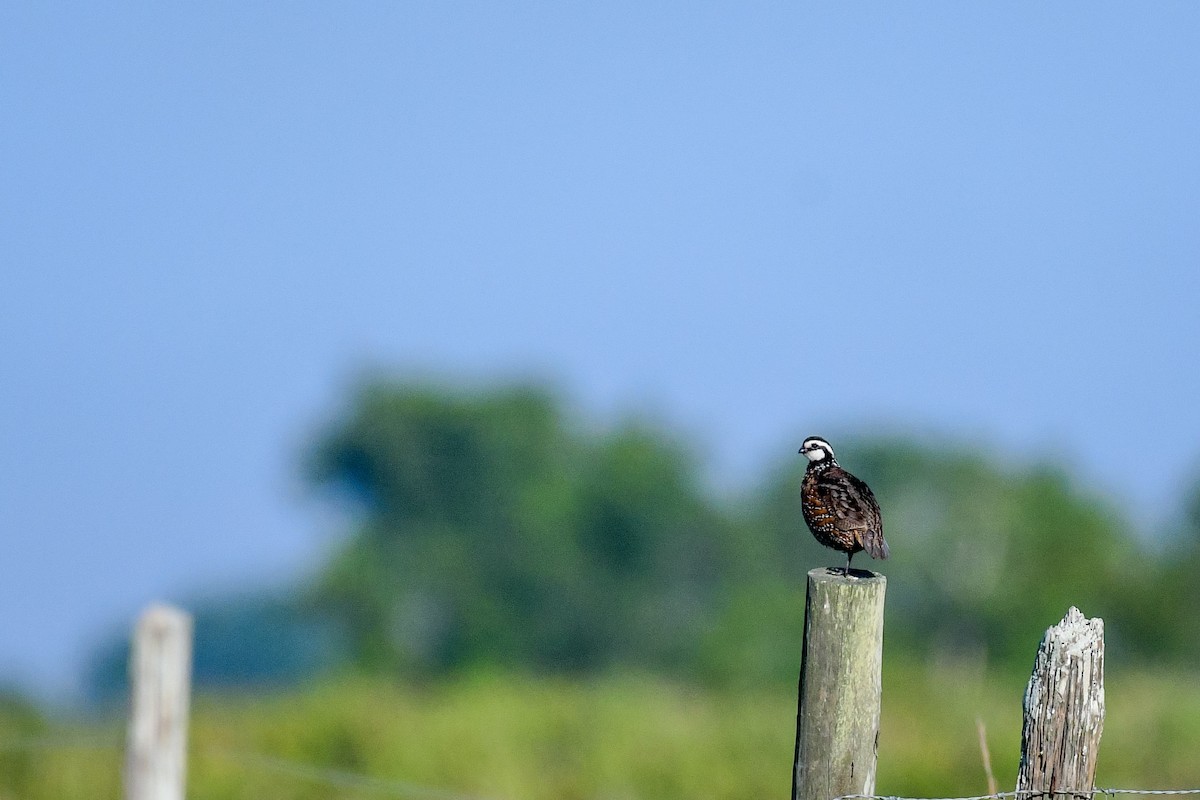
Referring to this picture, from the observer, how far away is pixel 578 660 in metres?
57.0

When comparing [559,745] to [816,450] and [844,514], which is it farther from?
[844,514]

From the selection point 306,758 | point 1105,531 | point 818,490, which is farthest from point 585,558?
point 818,490

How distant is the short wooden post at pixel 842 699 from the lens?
4.32 m

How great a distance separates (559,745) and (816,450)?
10673mm

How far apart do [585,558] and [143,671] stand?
53563mm

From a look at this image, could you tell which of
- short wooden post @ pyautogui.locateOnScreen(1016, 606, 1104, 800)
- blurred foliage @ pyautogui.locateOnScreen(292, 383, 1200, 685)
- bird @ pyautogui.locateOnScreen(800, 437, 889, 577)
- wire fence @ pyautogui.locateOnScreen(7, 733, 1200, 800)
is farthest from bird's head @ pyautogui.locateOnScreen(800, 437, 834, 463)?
blurred foliage @ pyautogui.locateOnScreen(292, 383, 1200, 685)

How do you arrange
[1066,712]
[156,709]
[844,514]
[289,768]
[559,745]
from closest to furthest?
[1066,712]
[156,709]
[844,514]
[289,768]
[559,745]

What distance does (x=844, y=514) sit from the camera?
20.4ft

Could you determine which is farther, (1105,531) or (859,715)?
(1105,531)

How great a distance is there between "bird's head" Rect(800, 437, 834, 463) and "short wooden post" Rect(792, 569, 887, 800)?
237 cm

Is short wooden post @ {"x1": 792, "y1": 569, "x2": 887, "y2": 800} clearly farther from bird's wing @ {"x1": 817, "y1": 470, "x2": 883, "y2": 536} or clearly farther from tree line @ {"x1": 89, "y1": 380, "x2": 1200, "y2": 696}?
tree line @ {"x1": 89, "y1": 380, "x2": 1200, "y2": 696}

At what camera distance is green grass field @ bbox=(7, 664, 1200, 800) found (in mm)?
14133

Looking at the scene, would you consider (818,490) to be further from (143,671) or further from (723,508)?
(723,508)

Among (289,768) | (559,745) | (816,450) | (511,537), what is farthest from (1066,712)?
(511,537)
